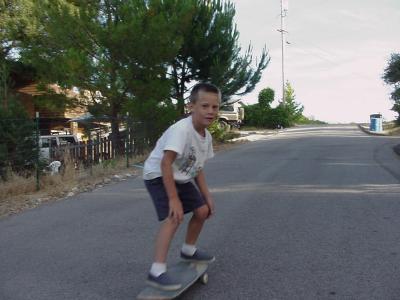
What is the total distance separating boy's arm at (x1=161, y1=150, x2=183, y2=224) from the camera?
3736mm

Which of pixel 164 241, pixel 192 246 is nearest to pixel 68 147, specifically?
pixel 192 246

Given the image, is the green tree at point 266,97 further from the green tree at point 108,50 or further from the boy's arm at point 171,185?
the boy's arm at point 171,185

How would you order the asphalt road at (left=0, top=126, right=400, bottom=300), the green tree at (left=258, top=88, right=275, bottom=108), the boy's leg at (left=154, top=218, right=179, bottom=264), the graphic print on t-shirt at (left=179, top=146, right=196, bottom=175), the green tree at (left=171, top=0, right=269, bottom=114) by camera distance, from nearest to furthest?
the boy's leg at (left=154, top=218, right=179, bottom=264)
the graphic print on t-shirt at (left=179, top=146, right=196, bottom=175)
the asphalt road at (left=0, top=126, right=400, bottom=300)
the green tree at (left=171, top=0, right=269, bottom=114)
the green tree at (left=258, top=88, right=275, bottom=108)

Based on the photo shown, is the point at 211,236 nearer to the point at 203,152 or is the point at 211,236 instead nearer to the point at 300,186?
the point at 203,152

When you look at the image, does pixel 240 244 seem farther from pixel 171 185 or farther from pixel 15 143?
pixel 15 143

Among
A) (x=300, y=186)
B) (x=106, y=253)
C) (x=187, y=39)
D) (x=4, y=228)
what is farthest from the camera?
(x=187, y=39)

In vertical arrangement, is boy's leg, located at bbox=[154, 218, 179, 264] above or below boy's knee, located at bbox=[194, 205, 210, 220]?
below

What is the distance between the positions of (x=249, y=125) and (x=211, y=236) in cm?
3716

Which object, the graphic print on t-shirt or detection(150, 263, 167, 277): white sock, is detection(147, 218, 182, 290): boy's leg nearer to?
detection(150, 263, 167, 277): white sock

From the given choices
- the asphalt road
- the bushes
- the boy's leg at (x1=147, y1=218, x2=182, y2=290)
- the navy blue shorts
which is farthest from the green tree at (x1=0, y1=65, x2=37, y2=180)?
the boy's leg at (x1=147, y1=218, x2=182, y2=290)

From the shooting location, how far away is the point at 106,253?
210 inches

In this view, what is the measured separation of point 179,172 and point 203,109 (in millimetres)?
525

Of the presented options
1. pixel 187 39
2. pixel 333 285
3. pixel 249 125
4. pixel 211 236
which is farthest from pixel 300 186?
pixel 249 125

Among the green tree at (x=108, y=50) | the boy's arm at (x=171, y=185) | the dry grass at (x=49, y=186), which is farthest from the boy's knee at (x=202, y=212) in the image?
the green tree at (x=108, y=50)
